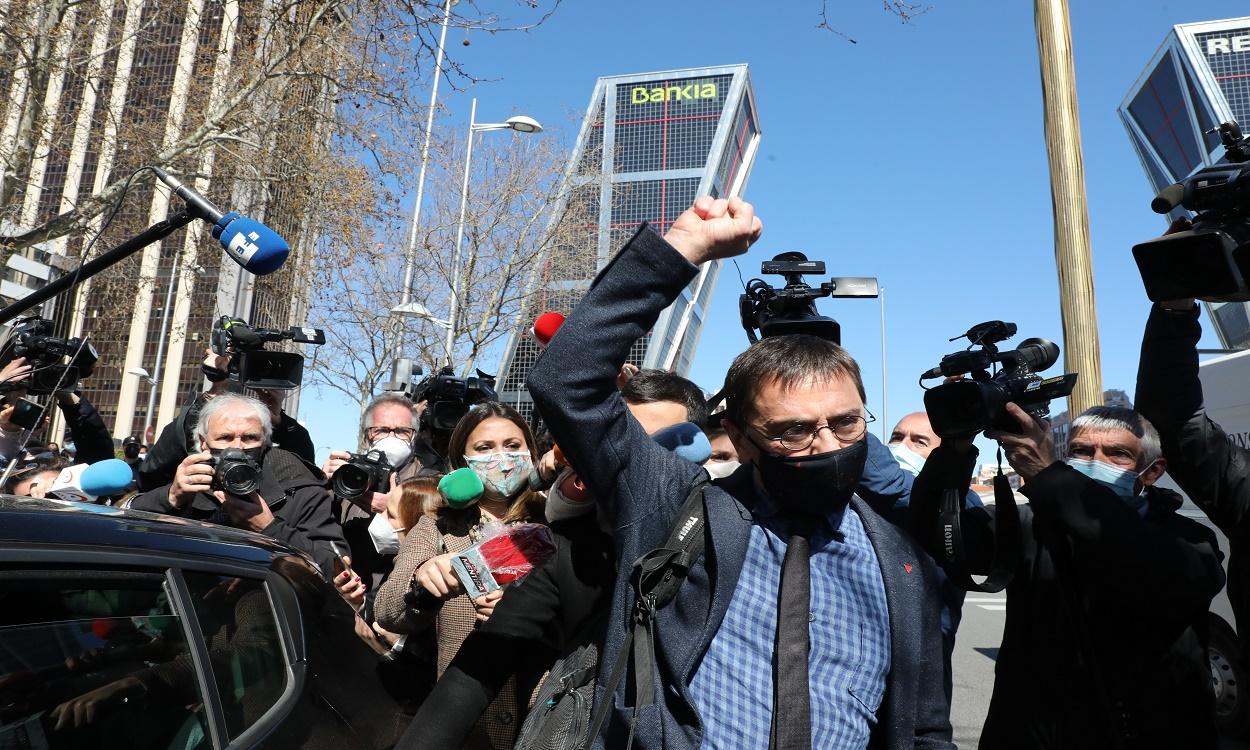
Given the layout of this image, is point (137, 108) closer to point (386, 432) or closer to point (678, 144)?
point (386, 432)

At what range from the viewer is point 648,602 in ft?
5.25

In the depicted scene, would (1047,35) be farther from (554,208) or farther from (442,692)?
(554,208)

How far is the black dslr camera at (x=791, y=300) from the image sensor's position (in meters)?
2.38

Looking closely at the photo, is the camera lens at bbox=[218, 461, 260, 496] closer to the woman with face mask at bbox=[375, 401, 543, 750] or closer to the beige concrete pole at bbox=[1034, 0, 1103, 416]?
the woman with face mask at bbox=[375, 401, 543, 750]

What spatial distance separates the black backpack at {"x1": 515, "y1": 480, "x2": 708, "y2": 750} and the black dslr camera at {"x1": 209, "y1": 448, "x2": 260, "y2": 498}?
1602 mm

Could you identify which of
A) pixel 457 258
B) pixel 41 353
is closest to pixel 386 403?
pixel 41 353

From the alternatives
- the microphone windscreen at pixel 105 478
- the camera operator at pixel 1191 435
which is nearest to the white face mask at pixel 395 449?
the microphone windscreen at pixel 105 478

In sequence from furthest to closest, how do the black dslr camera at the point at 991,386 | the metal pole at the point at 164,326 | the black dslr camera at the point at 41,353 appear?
the metal pole at the point at 164,326 < the black dslr camera at the point at 41,353 < the black dslr camera at the point at 991,386

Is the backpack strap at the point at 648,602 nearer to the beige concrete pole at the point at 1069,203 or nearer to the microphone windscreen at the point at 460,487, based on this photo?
the microphone windscreen at the point at 460,487

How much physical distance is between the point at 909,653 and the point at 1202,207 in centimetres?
122

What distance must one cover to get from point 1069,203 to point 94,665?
4260 millimetres

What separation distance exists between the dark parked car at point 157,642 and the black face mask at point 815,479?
1112 millimetres

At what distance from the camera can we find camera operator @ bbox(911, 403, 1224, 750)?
2334mm

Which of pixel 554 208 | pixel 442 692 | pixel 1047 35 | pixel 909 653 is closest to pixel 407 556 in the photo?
pixel 442 692
